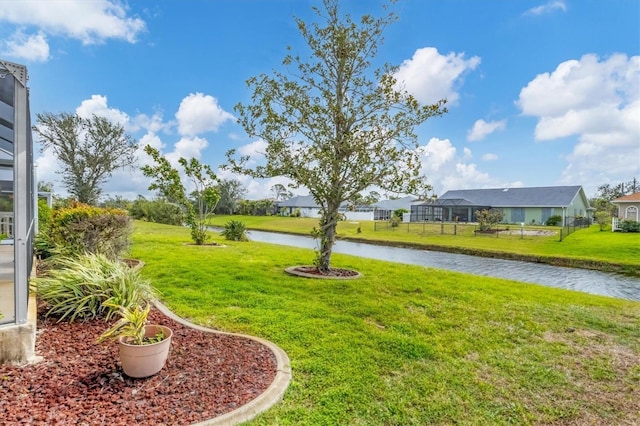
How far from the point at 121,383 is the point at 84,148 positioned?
25.3 m

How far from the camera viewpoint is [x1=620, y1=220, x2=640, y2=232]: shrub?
71.4ft

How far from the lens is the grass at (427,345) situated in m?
2.73

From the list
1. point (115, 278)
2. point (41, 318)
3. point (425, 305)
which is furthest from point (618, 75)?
point (41, 318)

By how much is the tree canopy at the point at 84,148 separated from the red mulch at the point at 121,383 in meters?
23.4

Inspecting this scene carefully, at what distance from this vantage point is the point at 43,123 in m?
21.6

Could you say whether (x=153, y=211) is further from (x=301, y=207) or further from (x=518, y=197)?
(x=518, y=197)

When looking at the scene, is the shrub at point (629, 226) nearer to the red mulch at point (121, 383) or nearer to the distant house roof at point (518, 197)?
the distant house roof at point (518, 197)

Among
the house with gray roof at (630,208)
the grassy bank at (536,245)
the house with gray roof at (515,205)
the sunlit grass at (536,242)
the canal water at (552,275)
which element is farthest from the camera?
the house with gray roof at (515,205)

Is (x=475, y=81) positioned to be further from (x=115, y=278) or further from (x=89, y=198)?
(x=89, y=198)

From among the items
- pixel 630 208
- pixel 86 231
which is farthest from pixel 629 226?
pixel 86 231

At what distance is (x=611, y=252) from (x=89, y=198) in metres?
29.3

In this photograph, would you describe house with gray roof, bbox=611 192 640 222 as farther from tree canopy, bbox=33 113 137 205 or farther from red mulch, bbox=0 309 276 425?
tree canopy, bbox=33 113 137 205

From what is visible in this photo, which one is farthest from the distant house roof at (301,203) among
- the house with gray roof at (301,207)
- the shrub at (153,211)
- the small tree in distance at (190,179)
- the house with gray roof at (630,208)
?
the small tree in distance at (190,179)

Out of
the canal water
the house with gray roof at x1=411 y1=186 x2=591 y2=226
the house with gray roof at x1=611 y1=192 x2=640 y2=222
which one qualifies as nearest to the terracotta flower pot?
the canal water
